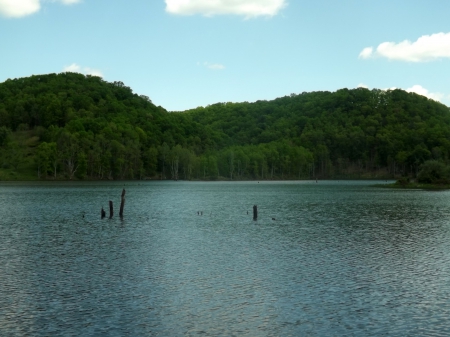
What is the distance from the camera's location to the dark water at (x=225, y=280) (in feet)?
55.8

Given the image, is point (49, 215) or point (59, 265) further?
point (49, 215)

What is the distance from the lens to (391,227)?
4578cm

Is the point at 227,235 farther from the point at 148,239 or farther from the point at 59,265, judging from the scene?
the point at 59,265

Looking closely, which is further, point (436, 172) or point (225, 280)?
point (436, 172)

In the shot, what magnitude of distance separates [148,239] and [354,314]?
2247 centimetres

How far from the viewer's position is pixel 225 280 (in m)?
23.8

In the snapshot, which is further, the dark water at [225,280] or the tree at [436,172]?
the tree at [436,172]

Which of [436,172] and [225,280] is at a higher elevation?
[436,172]

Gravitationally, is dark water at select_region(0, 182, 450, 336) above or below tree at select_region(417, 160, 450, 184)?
below

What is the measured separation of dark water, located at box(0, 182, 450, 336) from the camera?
55.8 ft

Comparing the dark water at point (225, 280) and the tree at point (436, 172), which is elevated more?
the tree at point (436, 172)

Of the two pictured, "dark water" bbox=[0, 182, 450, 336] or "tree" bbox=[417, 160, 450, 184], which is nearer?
"dark water" bbox=[0, 182, 450, 336]

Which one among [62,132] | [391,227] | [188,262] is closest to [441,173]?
[391,227]

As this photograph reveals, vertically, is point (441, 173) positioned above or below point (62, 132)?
below
